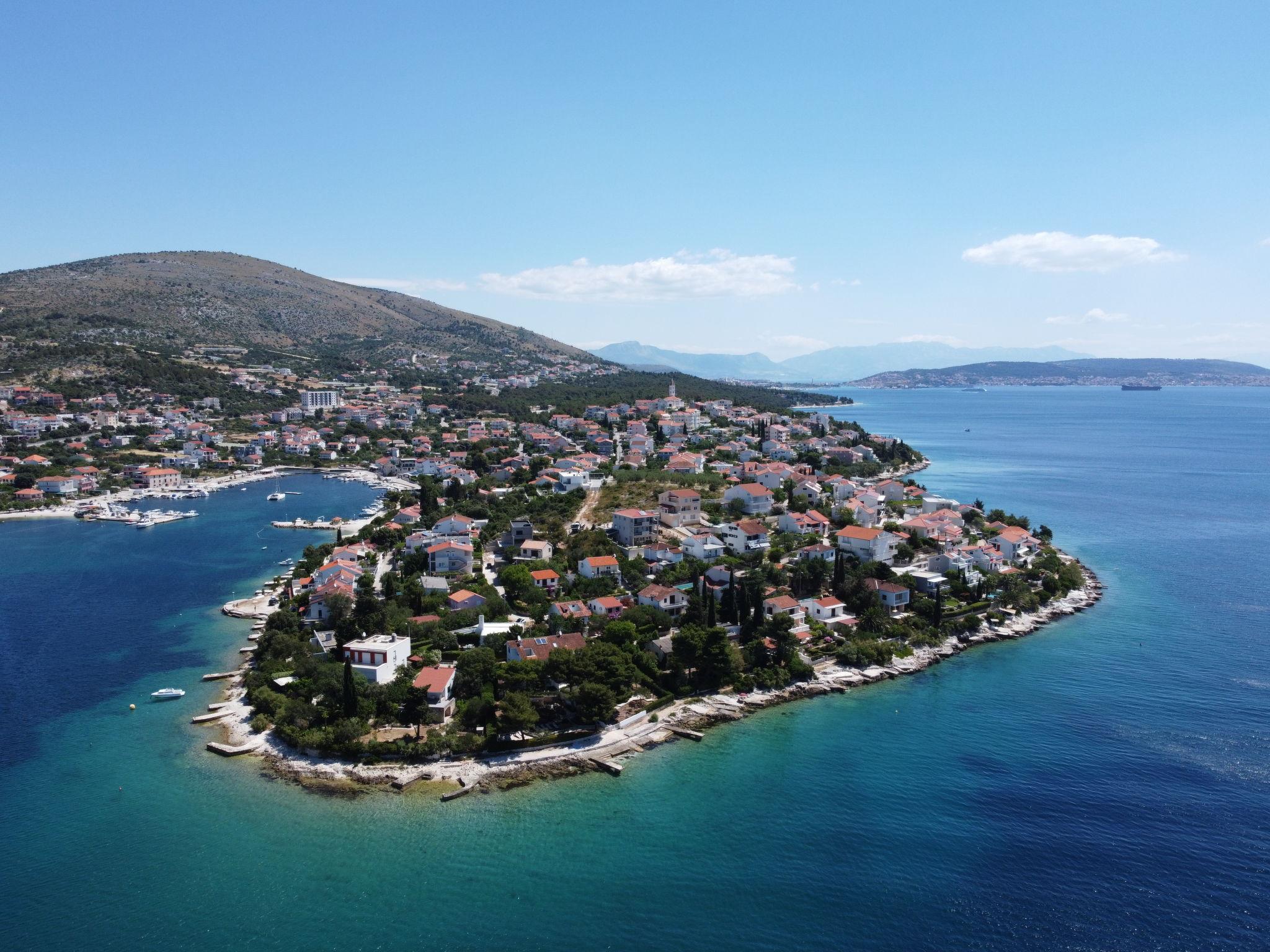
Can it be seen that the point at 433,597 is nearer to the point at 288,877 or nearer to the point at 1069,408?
the point at 288,877

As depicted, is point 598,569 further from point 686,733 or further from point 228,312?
point 228,312

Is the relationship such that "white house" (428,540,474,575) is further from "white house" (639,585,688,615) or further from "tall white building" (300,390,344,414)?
"tall white building" (300,390,344,414)

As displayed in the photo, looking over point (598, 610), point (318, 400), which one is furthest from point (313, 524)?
point (318, 400)

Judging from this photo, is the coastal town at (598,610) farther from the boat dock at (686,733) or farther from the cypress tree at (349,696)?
the boat dock at (686,733)

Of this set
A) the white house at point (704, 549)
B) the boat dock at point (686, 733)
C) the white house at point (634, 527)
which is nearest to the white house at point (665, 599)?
the white house at point (704, 549)

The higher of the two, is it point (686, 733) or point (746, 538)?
point (746, 538)
